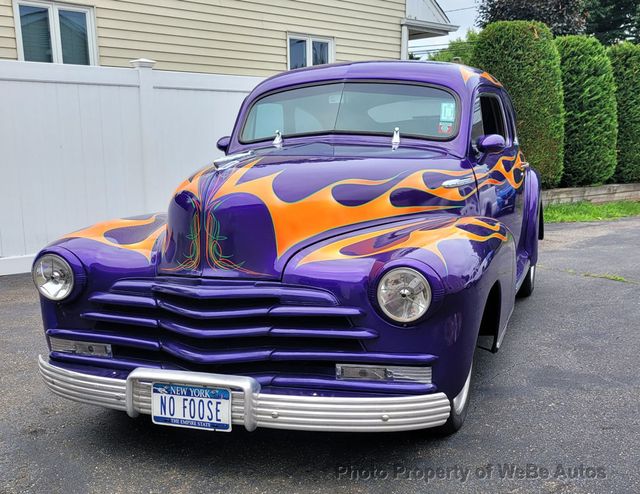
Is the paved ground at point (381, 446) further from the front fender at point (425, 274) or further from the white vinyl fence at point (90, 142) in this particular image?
the white vinyl fence at point (90, 142)

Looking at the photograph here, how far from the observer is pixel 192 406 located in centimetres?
254

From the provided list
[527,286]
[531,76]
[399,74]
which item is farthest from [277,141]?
[531,76]

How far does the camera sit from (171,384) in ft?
8.31

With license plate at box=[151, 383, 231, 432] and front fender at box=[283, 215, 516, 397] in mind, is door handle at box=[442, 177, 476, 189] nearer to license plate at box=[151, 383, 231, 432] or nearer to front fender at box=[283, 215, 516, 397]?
front fender at box=[283, 215, 516, 397]

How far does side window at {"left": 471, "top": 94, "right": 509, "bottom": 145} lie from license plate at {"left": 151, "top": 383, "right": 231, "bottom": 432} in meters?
2.21

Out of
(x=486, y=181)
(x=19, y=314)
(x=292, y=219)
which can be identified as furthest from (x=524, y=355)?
(x=19, y=314)

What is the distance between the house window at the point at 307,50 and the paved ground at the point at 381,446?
8.67 m

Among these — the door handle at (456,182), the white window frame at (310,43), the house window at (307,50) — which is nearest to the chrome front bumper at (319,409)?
the door handle at (456,182)

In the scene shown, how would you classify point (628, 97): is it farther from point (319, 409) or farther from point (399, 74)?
point (319, 409)

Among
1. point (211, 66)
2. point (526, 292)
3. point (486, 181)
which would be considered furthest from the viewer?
point (211, 66)

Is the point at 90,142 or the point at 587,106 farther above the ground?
the point at 587,106

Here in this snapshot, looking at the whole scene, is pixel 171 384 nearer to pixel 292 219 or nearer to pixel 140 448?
pixel 140 448

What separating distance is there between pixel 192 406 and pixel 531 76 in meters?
9.64

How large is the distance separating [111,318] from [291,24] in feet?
31.6
